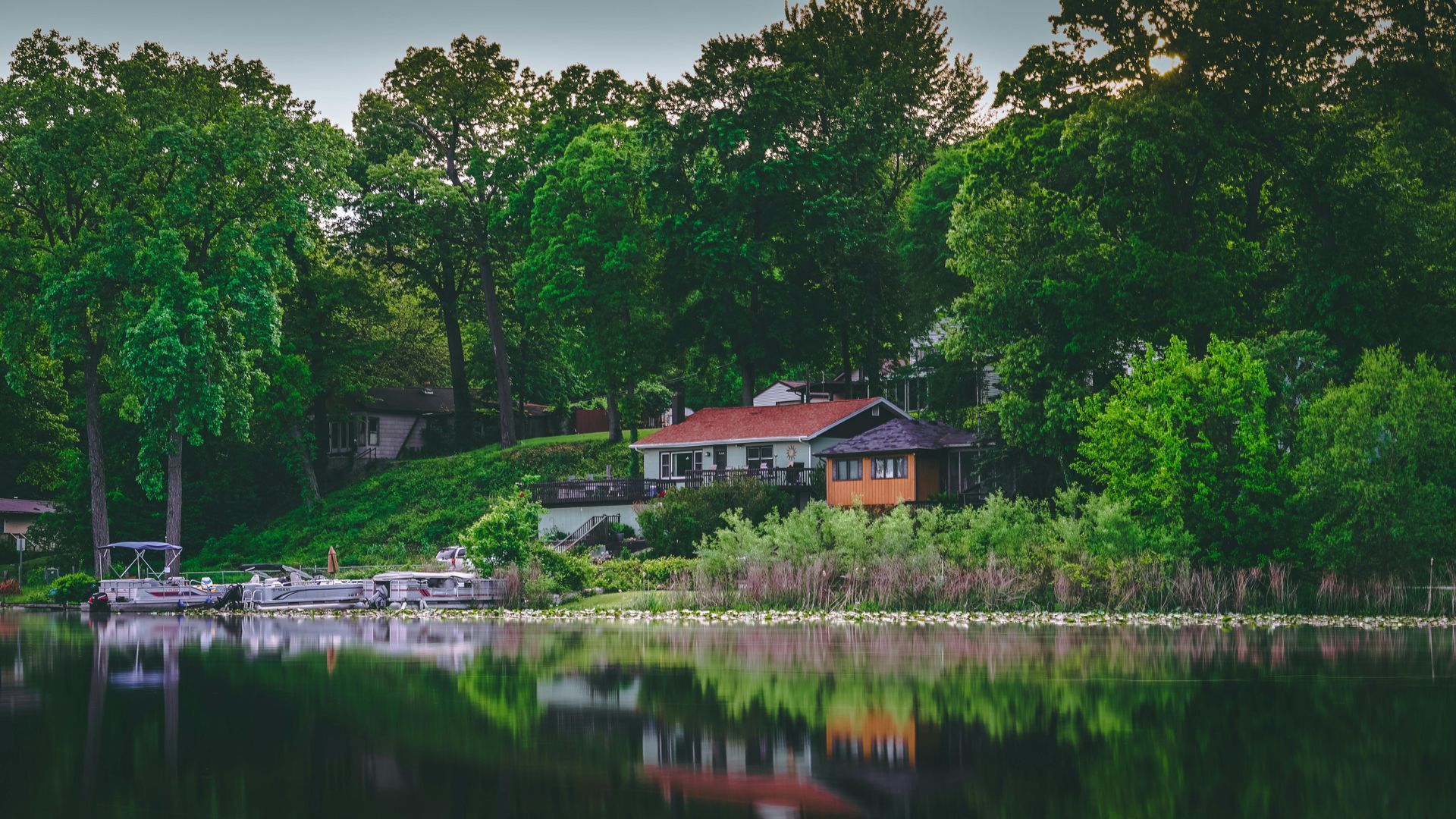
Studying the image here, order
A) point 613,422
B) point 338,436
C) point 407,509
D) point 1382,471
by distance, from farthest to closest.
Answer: point 338,436 → point 613,422 → point 407,509 → point 1382,471

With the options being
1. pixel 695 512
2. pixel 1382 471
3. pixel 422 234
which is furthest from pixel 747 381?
pixel 1382 471

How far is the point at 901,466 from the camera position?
59219 mm

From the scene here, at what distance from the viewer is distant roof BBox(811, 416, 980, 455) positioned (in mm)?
58719

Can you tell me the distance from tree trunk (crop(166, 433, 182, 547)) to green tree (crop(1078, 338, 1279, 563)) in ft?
119

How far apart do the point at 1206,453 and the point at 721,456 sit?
31.5 metres

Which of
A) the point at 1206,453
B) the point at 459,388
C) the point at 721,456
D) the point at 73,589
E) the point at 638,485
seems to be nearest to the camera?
the point at 1206,453

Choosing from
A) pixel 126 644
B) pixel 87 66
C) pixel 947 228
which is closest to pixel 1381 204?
pixel 947 228

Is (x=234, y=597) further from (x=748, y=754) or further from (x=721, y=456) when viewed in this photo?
(x=748, y=754)

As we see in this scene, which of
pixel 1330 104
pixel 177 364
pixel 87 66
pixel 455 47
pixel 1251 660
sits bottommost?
pixel 1251 660

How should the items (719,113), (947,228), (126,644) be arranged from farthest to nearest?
1. (719,113)
2. (947,228)
3. (126,644)

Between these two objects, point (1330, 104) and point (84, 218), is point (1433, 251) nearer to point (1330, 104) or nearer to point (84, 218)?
point (1330, 104)

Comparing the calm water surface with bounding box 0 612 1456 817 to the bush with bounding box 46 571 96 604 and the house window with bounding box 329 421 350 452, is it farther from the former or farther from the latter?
the house window with bounding box 329 421 350 452

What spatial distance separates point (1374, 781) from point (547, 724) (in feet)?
25.2

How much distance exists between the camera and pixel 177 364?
53344 millimetres
